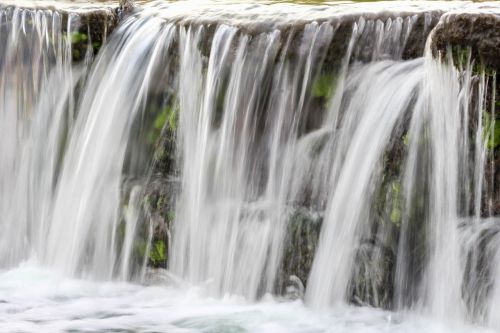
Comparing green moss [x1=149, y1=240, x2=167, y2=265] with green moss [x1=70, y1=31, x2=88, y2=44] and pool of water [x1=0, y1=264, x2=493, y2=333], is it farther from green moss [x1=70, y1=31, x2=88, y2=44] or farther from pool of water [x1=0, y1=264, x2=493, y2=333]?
green moss [x1=70, y1=31, x2=88, y2=44]

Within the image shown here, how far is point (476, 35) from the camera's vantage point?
6.89 metres

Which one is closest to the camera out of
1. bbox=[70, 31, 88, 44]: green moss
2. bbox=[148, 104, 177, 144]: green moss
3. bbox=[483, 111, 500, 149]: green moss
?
bbox=[483, 111, 500, 149]: green moss

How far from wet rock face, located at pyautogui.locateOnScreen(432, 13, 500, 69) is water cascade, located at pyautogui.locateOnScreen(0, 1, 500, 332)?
0.22 feet

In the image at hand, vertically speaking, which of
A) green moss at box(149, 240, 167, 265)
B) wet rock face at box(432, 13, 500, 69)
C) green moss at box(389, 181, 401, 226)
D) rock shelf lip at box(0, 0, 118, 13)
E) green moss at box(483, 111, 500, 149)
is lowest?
green moss at box(149, 240, 167, 265)

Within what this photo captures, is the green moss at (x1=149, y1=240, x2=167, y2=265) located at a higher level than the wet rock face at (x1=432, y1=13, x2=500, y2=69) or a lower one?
lower

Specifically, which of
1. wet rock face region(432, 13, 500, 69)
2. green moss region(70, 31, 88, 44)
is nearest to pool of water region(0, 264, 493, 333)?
wet rock face region(432, 13, 500, 69)

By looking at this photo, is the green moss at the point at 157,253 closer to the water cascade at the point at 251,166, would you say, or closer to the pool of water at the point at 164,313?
the water cascade at the point at 251,166

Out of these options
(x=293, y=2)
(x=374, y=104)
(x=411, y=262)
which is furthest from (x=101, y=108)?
(x=411, y=262)

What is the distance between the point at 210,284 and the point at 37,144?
2657 mm

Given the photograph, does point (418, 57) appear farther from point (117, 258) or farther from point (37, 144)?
point (37, 144)

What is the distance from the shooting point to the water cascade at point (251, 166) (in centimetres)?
704

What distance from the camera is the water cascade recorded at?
704 centimetres

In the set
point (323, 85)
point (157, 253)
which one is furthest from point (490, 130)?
point (157, 253)

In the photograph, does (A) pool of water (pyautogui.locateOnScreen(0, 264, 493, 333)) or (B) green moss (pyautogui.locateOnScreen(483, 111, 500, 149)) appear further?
(A) pool of water (pyautogui.locateOnScreen(0, 264, 493, 333))
